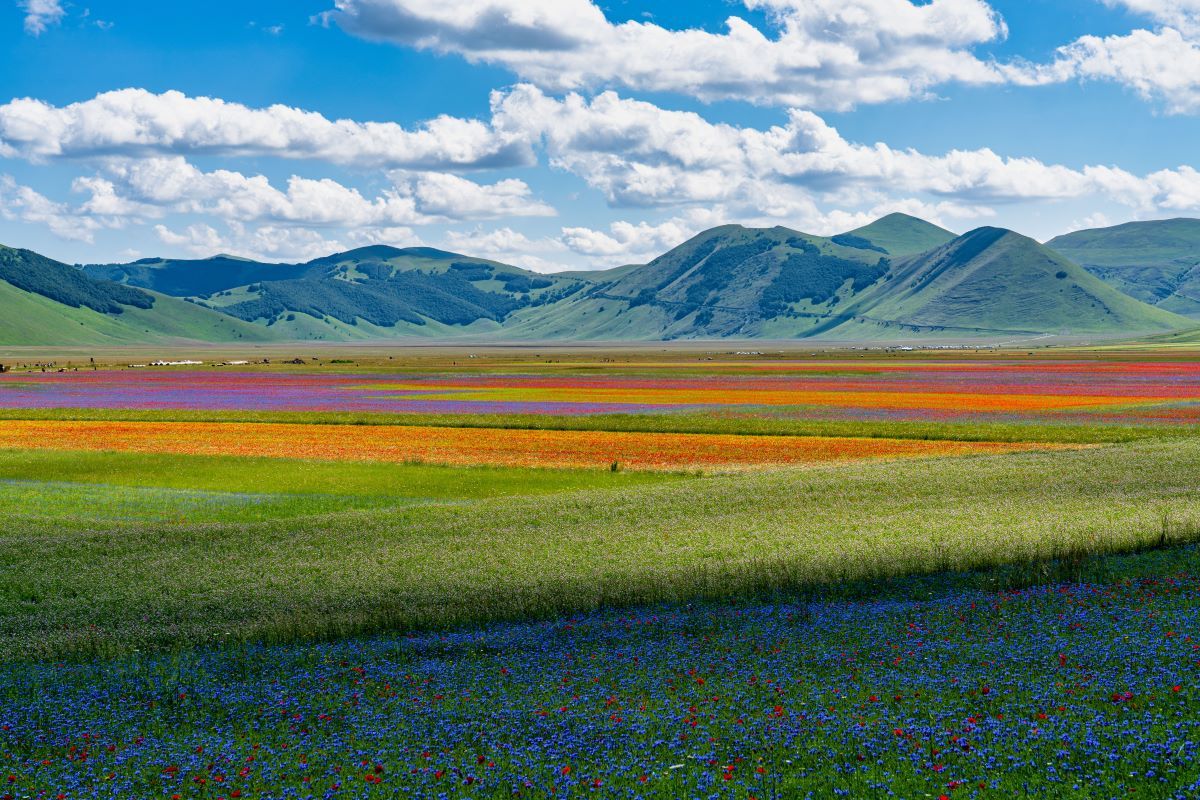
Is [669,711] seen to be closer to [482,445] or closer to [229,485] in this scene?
[229,485]

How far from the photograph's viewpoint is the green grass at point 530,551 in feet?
71.5

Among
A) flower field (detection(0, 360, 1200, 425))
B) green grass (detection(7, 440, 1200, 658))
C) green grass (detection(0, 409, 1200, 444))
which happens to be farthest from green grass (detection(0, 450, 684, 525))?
flower field (detection(0, 360, 1200, 425))

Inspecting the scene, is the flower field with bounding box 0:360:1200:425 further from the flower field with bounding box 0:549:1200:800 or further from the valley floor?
the flower field with bounding box 0:549:1200:800

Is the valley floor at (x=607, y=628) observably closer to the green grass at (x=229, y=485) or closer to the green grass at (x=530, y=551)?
the green grass at (x=530, y=551)

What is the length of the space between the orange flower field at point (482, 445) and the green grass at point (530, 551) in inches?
521

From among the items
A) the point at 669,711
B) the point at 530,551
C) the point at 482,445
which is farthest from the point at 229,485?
the point at 669,711

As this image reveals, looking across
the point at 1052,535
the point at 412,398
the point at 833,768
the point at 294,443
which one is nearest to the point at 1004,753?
the point at 833,768

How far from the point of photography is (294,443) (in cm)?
6231

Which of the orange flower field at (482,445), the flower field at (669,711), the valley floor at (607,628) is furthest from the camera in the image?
the orange flower field at (482,445)

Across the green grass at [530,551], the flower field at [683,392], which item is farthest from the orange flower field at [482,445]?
the flower field at [683,392]

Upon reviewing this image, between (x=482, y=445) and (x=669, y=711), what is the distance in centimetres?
4657

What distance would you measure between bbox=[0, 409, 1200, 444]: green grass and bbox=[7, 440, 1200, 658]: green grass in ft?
72.2

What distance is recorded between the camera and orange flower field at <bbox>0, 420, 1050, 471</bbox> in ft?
175

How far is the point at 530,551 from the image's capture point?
1099 inches
